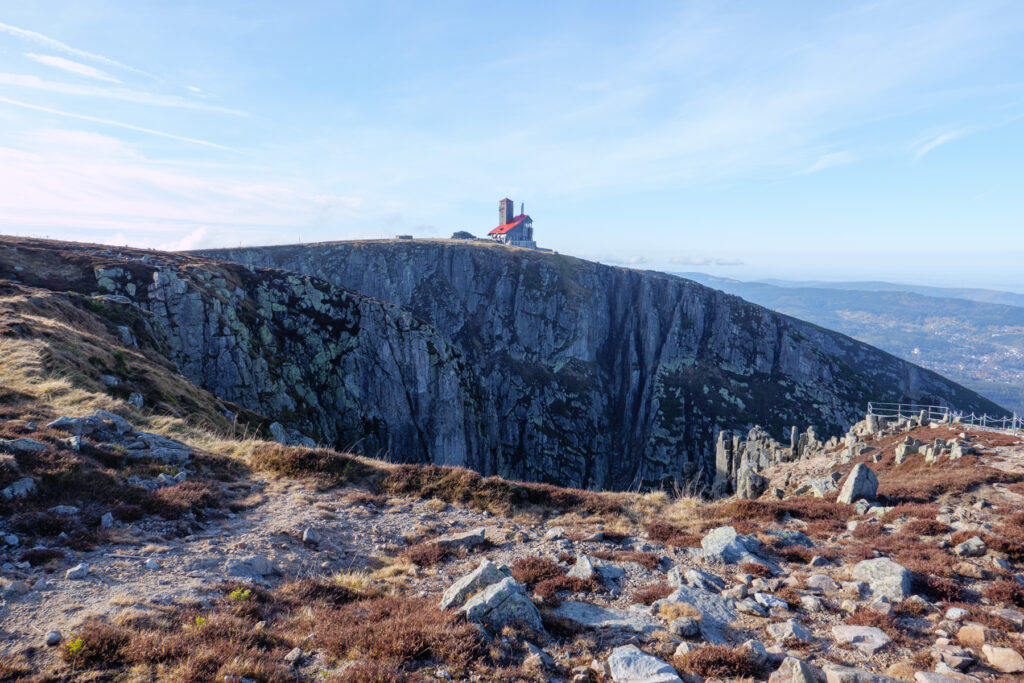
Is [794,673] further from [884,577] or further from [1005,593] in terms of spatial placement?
[1005,593]

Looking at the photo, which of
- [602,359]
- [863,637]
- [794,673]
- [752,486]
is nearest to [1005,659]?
[863,637]

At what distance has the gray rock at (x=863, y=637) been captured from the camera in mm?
8023

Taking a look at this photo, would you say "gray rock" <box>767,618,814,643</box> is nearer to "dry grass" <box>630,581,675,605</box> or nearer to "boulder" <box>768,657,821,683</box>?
"boulder" <box>768,657,821,683</box>

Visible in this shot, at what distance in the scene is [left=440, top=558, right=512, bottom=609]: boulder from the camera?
8.73 meters

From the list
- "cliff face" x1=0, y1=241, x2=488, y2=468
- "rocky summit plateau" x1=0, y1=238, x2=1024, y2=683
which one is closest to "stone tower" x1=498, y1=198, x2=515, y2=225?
"cliff face" x1=0, y1=241, x2=488, y2=468

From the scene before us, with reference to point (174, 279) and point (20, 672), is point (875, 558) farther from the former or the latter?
point (174, 279)

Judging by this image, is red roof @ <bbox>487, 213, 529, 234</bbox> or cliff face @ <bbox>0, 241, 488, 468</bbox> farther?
red roof @ <bbox>487, 213, 529, 234</bbox>

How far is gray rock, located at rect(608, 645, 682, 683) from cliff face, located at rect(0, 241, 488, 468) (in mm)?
41127

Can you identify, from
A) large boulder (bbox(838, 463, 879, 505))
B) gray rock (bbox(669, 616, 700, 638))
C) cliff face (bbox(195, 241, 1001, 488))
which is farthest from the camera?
cliff face (bbox(195, 241, 1001, 488))

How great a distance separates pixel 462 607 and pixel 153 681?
14.9 feet

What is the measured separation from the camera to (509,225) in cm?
16600

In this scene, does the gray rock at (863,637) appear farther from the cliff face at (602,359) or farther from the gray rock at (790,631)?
the cliff face at (602,359)

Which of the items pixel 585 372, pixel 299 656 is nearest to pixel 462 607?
pixel 299 656

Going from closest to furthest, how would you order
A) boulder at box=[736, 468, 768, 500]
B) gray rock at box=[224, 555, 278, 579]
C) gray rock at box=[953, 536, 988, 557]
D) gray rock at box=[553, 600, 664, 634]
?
gray rock at box=[553, 600, 664, 634], gray rock at box=[224, 555, 278, 579], gray rock at box=[953, 536, 988, 557], boulder at box=[736, 468, 768, 500]
